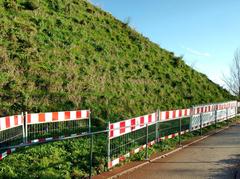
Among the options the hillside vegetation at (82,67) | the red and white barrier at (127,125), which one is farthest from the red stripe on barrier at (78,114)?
the red and white barrier at (127,125)

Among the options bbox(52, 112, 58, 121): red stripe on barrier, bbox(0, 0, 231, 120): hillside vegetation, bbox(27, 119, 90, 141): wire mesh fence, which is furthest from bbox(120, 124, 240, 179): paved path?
bbox(0, 0, 231, 120): hillside vegetation

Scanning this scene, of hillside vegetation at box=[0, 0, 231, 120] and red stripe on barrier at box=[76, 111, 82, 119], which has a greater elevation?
hillside vegetation at box=[0, 0, 231, 120]

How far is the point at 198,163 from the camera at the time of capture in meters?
9.69

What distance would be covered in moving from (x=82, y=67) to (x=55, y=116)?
24.8 feet

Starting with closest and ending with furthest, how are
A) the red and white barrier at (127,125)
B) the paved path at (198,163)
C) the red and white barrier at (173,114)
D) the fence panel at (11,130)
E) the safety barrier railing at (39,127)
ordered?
the paved path at (198,163) < the red and white barrier at (127,125) < the fence panel at (11,130) < the safety barrier railing at (39,127) < the red and white barrier at (173,114)

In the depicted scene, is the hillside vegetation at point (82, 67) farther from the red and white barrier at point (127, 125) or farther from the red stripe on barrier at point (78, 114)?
the red and white barrier at point (127, 125)

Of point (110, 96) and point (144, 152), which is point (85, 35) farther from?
point (144, 152)

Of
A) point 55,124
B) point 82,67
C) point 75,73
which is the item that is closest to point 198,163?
point 55,124

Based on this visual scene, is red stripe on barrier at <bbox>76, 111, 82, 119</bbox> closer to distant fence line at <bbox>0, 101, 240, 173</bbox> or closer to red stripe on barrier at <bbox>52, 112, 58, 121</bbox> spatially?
distant fence line at <bbox>0, 101, 240, 173</bbox>

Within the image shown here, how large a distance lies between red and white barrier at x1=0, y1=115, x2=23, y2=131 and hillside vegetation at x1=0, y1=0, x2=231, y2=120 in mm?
2589

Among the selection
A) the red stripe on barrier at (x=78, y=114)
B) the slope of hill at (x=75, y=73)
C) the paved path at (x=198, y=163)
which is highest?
the slope of hill at (x=75, y=73)

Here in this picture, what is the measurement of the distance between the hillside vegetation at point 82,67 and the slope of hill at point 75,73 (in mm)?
48

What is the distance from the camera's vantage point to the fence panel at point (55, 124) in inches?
447

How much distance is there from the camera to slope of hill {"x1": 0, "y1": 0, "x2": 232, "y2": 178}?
9438 mm
